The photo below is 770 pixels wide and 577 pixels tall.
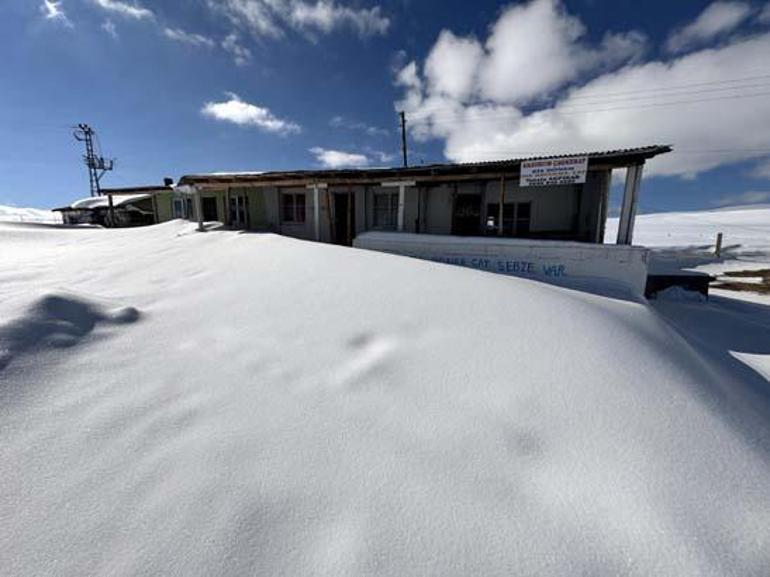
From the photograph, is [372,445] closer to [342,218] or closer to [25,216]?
[342,218]

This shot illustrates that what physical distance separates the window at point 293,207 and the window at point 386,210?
123 inches

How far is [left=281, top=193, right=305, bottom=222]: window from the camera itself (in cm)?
1364

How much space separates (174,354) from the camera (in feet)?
9.19

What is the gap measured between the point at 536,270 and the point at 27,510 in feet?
28.1

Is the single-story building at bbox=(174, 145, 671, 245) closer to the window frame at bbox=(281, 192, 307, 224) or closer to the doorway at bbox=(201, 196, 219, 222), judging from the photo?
the window frame at bbox=(281, 192, 307, 224)

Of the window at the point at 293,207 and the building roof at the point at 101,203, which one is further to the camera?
the building roof at the point at 101,203

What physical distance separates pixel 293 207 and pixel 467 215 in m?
7.00

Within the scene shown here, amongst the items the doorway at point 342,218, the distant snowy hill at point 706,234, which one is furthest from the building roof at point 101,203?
the distant snowy hill at point 706,234

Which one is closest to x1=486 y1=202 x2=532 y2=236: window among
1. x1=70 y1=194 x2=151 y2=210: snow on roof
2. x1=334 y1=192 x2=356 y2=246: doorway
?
x1=334 y1=192 x2=356 y2=246: doorway

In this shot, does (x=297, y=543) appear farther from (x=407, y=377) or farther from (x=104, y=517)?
(x=407, y=377)

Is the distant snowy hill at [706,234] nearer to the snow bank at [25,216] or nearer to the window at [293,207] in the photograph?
the window at [293,207]

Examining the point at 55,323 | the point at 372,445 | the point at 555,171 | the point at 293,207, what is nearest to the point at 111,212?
the point at 293,207

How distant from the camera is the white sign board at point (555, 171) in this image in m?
8.01

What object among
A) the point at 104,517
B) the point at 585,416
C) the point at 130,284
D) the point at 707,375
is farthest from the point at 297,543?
the point at 130,284
